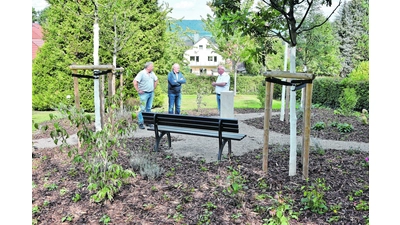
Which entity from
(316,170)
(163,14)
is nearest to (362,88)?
(163,14)

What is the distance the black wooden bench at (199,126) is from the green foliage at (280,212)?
1.73m

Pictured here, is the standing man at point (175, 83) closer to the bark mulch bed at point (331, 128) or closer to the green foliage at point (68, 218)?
the bark mulch bed at point (331, 128)

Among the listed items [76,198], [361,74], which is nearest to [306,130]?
[76,198]

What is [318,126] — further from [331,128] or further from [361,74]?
[361,74]

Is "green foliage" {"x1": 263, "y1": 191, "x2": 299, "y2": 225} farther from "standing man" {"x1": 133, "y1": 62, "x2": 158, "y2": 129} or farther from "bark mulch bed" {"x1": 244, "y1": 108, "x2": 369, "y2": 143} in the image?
"standing man" {"x1": 133, "y1": 62, "x2": 158, "y2": 129}

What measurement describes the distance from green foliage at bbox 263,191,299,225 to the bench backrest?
173 cm

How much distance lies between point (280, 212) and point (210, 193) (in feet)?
3.59

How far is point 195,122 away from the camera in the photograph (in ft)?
18.9

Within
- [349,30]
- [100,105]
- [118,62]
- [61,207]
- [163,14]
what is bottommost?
[61,207]

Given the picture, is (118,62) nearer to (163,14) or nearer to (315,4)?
(163,14)

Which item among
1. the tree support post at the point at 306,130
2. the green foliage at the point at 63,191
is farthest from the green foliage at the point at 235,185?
the green foliage at the point at 63,191

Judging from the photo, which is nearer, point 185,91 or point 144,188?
point 144,188

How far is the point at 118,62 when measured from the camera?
42.0 feet

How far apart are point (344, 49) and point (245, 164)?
3212 centimetres
